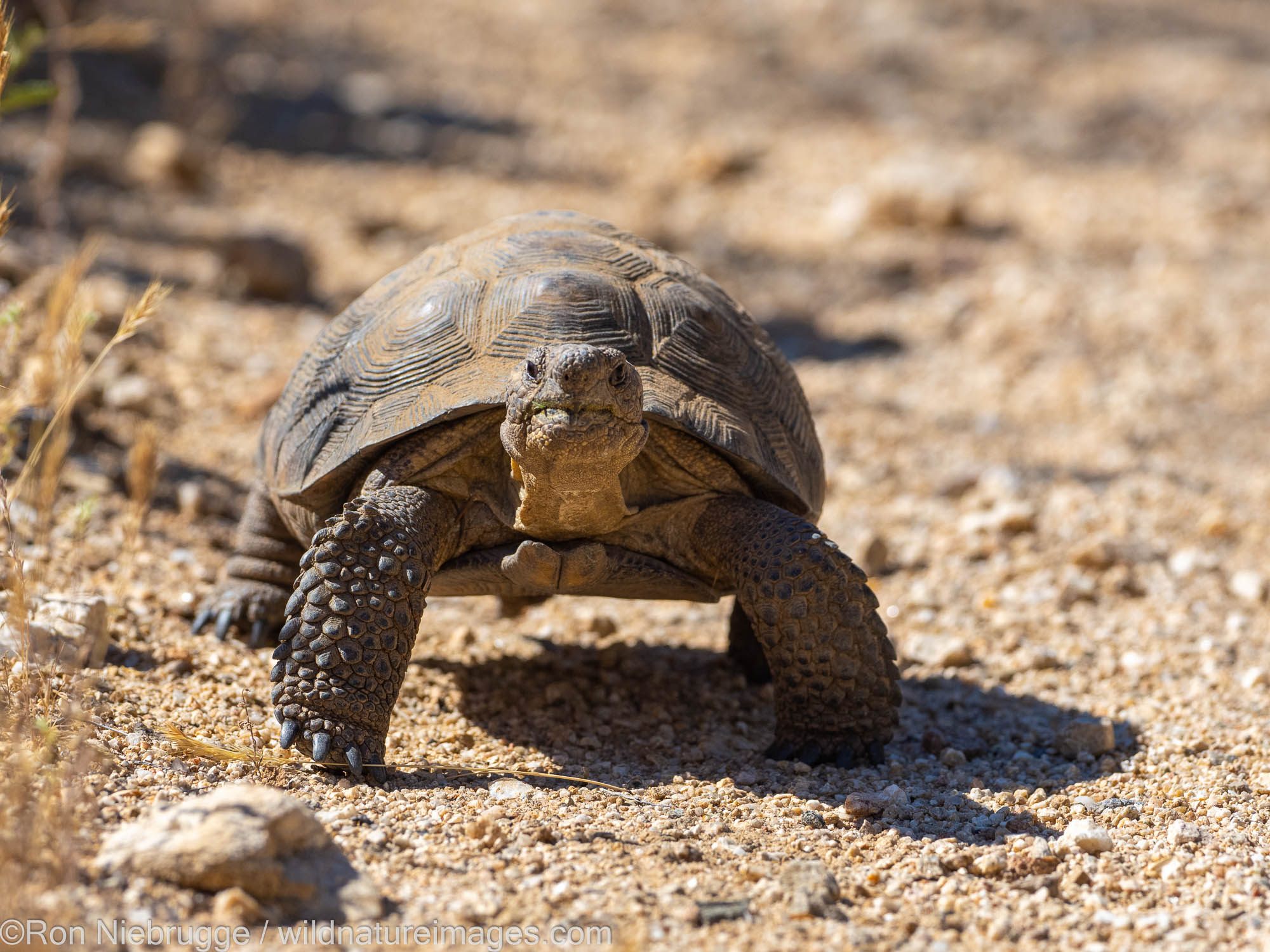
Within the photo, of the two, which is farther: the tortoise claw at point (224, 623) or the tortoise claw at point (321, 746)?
the tortoise claw at point (224, 623)

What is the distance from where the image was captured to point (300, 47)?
13414mm

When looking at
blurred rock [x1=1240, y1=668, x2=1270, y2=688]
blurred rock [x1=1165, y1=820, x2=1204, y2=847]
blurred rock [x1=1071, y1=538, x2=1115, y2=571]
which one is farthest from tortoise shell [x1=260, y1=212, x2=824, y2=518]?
blurred rock [x1=1071, y1=538, x2=1115, y2=571]

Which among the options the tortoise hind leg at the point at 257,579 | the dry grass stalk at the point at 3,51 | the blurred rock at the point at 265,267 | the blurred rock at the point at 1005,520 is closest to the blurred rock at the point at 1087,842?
the tortoise hind leg at the point at 257,579

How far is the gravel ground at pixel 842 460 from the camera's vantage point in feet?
9.07

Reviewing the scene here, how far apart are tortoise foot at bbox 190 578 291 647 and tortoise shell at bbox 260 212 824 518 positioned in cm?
44

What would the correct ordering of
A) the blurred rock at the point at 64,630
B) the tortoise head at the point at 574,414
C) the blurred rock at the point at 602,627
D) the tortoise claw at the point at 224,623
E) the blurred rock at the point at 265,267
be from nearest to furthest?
the tortoise head at the point at 574,414
the blurred rock at the point at 64,630
the tortoise claw at the point at 224,623
the blurred rock at the point at 602,627
the blurred rock at the point at 265,267

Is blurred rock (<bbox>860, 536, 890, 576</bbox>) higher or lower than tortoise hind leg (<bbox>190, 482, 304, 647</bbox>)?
higher

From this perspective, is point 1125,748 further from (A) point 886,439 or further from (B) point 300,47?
(B) point 300,47

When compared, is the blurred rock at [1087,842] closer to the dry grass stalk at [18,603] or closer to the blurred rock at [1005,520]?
the dry grass stalk at [18,603]

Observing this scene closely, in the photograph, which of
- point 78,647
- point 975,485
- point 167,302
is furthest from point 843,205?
point 78,647

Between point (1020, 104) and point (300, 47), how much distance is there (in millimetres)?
7594

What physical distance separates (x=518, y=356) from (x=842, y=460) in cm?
326

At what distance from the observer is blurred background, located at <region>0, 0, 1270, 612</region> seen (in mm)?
6359

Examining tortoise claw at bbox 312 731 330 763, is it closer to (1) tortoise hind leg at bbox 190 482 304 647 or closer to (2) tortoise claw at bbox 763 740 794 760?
(1) tortoise hind leg at bbox 190 482 304 647
